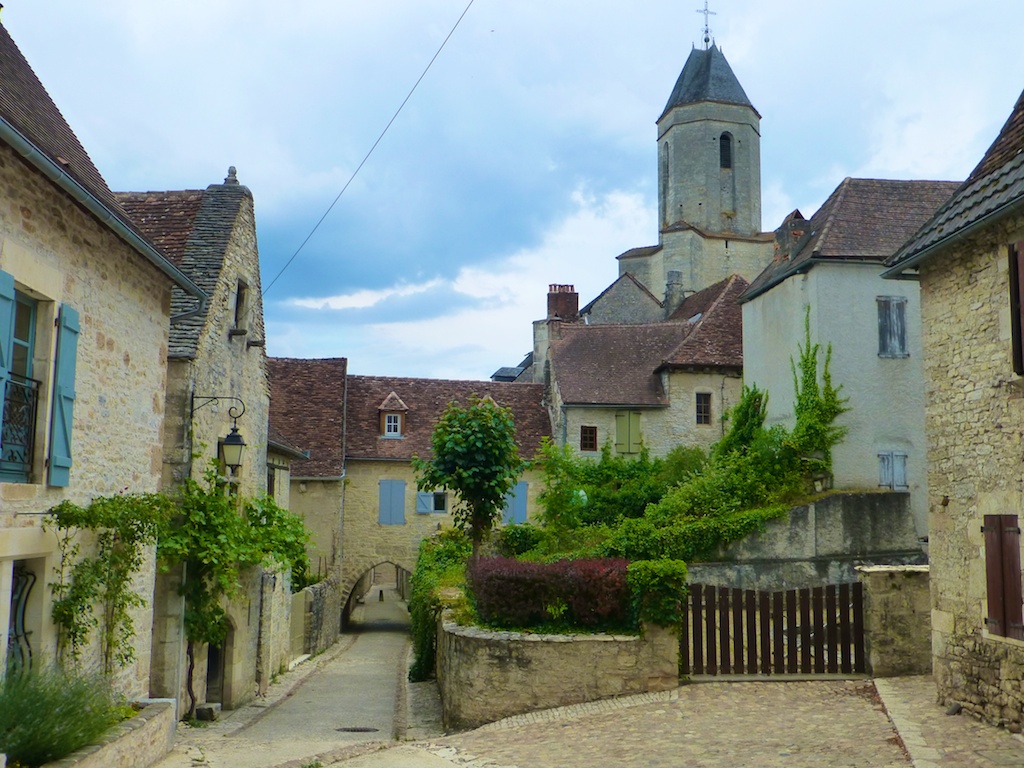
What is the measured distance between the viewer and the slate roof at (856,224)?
18.8 meters

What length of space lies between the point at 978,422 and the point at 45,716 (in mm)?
8475

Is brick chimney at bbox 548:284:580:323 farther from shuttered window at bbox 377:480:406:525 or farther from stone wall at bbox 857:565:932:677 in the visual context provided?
stone wall at bbox 857:565:932:677

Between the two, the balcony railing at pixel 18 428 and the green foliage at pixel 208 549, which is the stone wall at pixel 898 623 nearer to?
the green foliage at pixel 208 549

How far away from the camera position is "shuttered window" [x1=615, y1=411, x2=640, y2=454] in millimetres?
28234

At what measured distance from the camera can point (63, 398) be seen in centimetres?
809

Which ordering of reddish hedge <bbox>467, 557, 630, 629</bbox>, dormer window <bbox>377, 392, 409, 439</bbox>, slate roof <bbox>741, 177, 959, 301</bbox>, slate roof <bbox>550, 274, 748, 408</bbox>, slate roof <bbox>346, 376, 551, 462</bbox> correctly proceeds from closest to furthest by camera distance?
reddish hedge <bbox>467, 557, 630, 629</bbox> → slate roof <bbox>741, 177, 959, 301</bbox> → slate roof <bbox>550, 274, 748, 408</bbox> → slate roof <bbox>346, 376, 551, 462</bbox> → dormer window <bbox>377, 392, 409, 439</bbox>

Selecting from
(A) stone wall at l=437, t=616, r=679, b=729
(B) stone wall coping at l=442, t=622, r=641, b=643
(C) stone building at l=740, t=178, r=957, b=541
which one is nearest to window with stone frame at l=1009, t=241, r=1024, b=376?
(A) stone wall at l=437, t=616, r=679, b=729

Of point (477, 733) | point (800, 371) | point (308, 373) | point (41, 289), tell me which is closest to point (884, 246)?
point (800, 371)

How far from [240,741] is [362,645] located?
46.8 feet

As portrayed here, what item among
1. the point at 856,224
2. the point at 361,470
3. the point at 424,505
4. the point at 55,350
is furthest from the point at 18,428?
the point at 424,505

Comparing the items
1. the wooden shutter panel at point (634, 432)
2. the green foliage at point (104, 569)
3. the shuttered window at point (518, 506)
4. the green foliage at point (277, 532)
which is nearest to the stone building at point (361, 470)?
the shuttered window at point (518, 506)

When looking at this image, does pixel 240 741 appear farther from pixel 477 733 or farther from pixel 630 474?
pixel 630 474

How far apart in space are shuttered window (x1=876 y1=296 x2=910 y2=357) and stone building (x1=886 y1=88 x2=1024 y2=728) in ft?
28.0

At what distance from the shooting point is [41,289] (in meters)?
7.75
